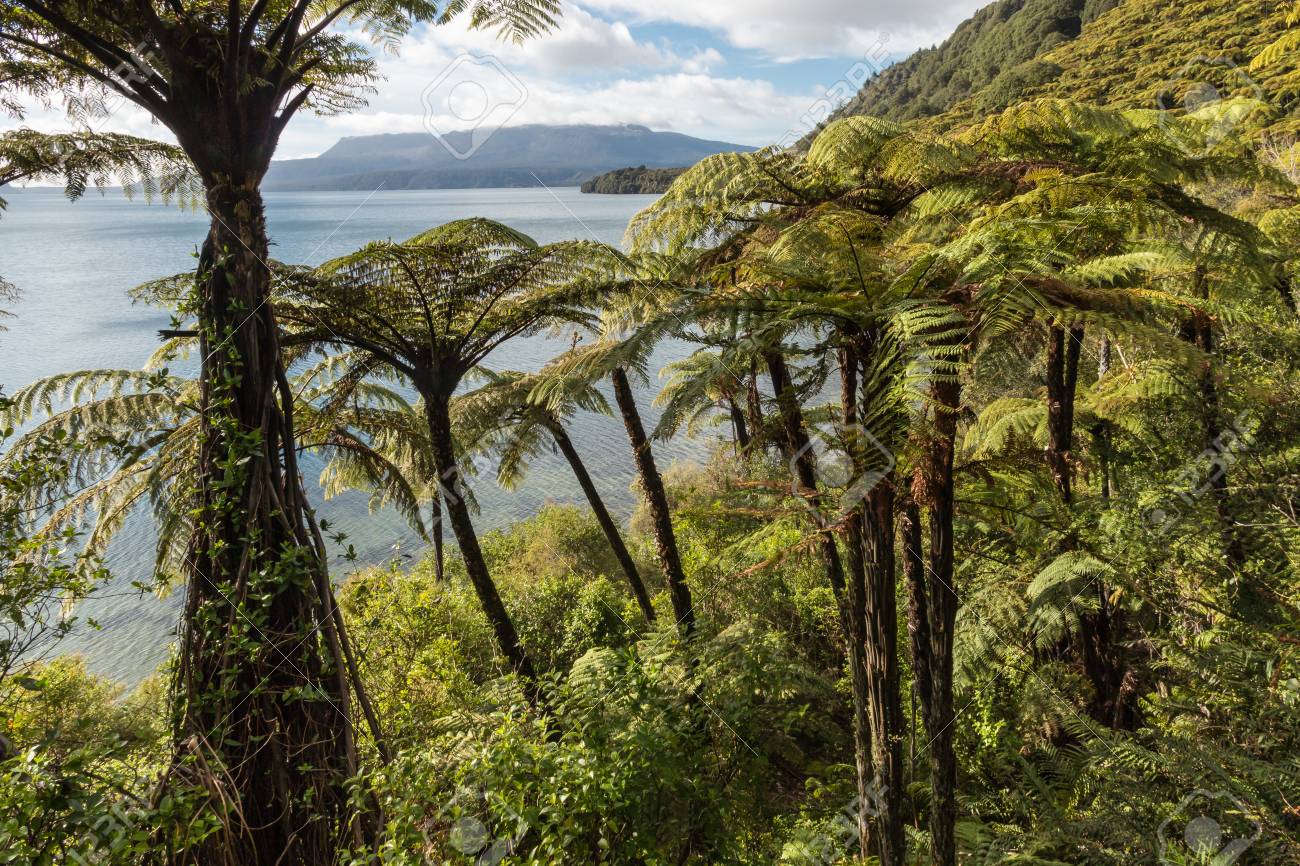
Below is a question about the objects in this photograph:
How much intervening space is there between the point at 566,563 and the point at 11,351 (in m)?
15.3

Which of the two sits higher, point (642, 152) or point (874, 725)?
point (642, 152)

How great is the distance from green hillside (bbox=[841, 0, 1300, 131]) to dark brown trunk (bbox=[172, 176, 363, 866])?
5789 millimetres

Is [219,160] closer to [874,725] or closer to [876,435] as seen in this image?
[876,435]

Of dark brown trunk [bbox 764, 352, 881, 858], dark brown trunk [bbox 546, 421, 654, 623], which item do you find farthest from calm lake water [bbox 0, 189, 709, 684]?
dark brown trunk [bbox 764, 352, 881, 858]

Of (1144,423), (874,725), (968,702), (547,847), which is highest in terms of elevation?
(1144,423)

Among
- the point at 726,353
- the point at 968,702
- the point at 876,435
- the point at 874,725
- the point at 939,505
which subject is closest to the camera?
the point at 876,435

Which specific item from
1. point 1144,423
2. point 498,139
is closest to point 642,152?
point 498,139

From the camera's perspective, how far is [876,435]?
1882 mm

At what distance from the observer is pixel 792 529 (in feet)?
9.83

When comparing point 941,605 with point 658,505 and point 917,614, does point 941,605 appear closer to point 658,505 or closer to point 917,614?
point 917,614

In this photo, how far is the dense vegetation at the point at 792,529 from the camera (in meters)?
1.92

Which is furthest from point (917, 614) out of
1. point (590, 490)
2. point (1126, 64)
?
point (1126, 64)

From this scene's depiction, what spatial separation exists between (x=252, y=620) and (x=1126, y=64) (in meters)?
24.4

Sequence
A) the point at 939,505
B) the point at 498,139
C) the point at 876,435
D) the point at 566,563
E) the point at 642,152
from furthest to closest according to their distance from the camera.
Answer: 1. the point at 642,152
2. the point at 498,139
3. the point at 566,563
4. the point at 939,505
5. the point at 876,435
